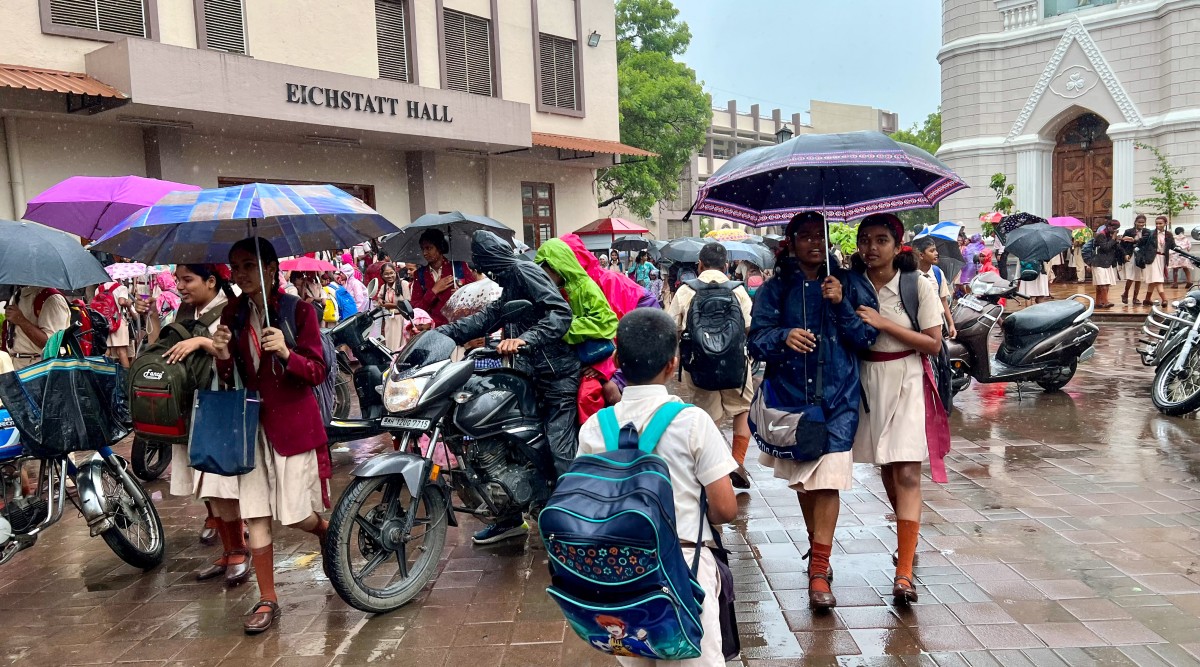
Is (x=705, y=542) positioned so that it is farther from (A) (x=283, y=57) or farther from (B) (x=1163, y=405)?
(A) (x=283, y=57)

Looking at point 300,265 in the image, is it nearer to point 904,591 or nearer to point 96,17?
point 904,591

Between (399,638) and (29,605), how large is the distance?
2.12 metres

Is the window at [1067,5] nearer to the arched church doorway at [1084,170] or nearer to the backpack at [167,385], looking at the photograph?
the arched church doorway at [1084,170]

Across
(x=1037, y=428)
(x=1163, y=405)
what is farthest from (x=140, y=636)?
(x=1163, y=405)

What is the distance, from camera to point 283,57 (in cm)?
1590

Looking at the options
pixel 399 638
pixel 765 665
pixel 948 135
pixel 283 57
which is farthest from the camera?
pixel 948 135

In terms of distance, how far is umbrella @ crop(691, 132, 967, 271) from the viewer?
403cm

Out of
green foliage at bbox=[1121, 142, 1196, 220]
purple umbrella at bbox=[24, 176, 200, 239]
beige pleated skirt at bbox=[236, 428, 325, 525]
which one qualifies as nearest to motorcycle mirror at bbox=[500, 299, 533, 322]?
beige pleated skirt at bbox=[236, 428, 325, 525]

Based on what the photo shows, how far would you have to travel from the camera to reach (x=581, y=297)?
4883 mm

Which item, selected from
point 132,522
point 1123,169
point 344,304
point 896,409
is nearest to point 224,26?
point 344,304

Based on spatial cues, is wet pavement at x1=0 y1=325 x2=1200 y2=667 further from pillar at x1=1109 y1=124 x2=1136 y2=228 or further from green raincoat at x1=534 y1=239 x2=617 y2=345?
pillar at x1=1109 y1=124 x2=1136 y2=228

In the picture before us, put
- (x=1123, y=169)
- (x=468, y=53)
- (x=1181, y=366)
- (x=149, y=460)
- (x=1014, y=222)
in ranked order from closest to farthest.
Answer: (x=149, y=460) < (x=1181, y=366) < (x=1014, y=222) < (x=468, y=53) < (x=1123, y=169)

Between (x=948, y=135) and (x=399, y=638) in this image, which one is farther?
(x=948, y=135)

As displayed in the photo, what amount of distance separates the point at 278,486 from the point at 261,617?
580 millimetres
